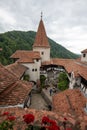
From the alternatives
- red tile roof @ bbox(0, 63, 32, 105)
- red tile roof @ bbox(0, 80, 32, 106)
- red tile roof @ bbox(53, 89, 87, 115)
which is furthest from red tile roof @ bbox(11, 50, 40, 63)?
red tile roof @ bbox(0, 63, 32, 105)

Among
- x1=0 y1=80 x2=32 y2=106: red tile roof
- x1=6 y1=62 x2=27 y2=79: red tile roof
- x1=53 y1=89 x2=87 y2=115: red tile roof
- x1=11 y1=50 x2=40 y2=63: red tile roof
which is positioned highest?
x1=11 y1=50 x2=40 y2=63: red tile roof

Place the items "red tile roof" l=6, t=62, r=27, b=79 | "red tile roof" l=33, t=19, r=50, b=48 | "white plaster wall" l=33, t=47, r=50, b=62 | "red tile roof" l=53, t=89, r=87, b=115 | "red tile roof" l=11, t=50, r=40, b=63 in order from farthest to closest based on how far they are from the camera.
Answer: "white plaster wall" l=33, t=47, r=50, b=62, "red tile roof" l=33, t=19, r=50, b=48, "red tile roof" l=11, t=50, r=40, b=63, "red tile roof" l=6, t=62, r=27, b=79, "red tile roof" l=53, t=89, r=87, b=115

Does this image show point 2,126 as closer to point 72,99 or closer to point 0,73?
point 0,73

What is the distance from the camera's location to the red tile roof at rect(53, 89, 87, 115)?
54.5 ft

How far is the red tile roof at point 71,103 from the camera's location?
16.6 metres

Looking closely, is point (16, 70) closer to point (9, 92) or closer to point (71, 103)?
point (71, 103)

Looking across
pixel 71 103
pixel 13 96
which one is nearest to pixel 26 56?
pixel 71 103

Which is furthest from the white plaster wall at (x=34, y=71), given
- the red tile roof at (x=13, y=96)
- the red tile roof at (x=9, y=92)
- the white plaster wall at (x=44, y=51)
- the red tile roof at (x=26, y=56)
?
the red tile roof at (x=9, y=92)

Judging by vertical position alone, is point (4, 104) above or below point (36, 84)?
above

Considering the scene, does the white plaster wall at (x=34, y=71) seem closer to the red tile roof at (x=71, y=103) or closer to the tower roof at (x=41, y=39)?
the tower roof at (x=41, y=39)

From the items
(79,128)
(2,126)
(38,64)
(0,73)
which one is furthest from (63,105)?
(38,64)

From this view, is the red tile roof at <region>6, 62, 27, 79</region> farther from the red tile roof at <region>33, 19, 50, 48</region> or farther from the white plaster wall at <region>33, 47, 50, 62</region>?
the red tile roof at <region>33, 19, 50, 48</region>

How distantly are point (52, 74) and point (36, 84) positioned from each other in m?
6.16

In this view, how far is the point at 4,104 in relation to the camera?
26.6ft
